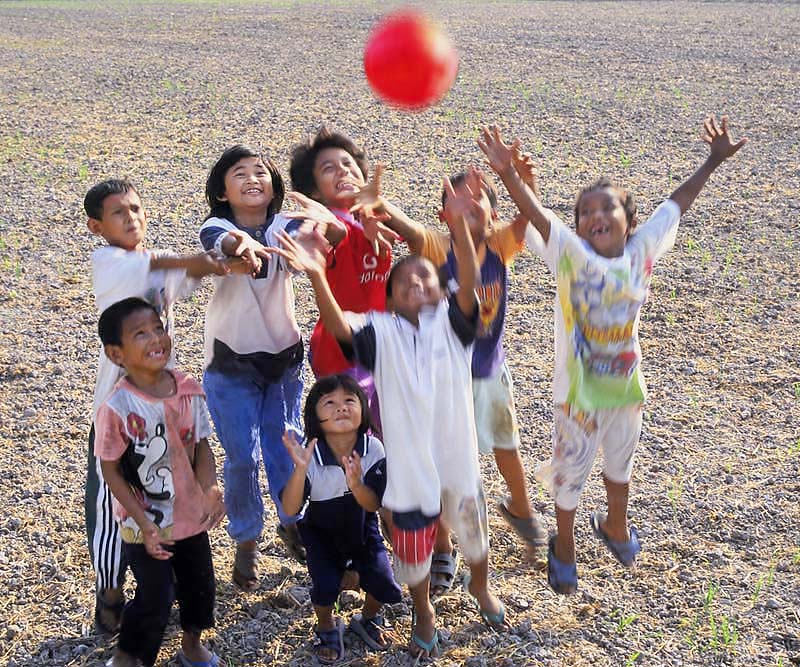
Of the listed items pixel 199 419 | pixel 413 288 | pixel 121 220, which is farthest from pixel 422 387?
pixel 121 220

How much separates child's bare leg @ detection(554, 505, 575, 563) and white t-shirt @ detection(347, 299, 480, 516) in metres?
0.69

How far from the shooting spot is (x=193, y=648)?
3486mm

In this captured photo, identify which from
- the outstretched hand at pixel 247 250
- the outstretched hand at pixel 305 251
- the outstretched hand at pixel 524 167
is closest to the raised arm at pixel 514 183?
the outstretched hand at pixel 524 167

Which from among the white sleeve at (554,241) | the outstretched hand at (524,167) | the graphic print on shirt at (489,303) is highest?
the outstretched hand at (524,167)

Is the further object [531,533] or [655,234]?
[531,533]

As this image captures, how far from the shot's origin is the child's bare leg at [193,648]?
137 inches

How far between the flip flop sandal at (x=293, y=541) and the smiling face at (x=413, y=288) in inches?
47.0

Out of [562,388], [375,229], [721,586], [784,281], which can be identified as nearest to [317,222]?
[375,229]

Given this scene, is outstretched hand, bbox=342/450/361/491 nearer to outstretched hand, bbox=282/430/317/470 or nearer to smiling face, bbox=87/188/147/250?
outstretched hand, bbox=282/430/317/470

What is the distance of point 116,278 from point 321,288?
0.77 m

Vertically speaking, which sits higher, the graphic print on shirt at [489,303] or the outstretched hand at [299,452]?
the graphic print on shirt at [489,303]

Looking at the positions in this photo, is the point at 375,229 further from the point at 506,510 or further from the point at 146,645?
the point at 146,645

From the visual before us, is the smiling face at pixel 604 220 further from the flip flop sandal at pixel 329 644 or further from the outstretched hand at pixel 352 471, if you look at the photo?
the flip flop sandal at pixel 329 644

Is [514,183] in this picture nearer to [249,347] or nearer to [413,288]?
[413,288]
